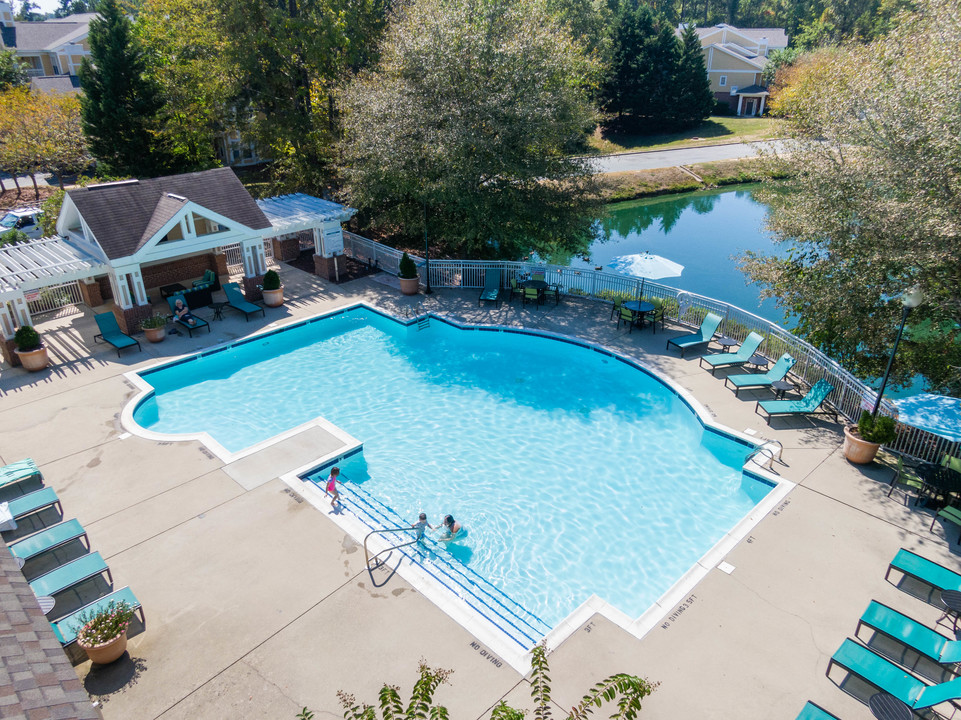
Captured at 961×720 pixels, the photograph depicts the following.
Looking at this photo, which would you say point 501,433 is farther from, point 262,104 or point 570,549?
point 262,104

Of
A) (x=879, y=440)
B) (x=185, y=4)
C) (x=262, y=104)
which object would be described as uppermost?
(x=185, y=4)

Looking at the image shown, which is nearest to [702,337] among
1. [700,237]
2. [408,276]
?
[408,276]

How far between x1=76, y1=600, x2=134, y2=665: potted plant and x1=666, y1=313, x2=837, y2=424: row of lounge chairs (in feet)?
44.7

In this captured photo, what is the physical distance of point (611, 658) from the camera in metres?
9.48

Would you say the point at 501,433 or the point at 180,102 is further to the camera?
the point at 180,102

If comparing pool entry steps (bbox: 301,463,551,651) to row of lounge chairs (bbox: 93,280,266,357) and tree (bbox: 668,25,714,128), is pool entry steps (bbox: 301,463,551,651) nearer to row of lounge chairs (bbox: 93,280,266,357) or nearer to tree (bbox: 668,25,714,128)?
row of lounge chairs (bbox: 93,280,266,357)

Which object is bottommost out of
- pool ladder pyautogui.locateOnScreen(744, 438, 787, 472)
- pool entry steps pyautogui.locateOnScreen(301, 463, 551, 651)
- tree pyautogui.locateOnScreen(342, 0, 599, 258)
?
pool entry steps pyautogui.locateOnScreen(301, 463, 551, 651)

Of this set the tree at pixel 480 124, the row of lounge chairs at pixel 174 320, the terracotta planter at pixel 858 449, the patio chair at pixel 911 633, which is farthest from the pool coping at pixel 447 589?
the tree at pixel 480 124

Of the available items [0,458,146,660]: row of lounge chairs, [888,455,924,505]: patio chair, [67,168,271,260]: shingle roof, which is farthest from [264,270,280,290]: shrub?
[888,455,924,505]: patio chair

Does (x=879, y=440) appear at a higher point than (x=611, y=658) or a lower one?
higher

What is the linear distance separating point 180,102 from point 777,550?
106 ft

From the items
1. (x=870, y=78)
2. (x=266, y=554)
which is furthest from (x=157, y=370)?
(x=870, y=78)

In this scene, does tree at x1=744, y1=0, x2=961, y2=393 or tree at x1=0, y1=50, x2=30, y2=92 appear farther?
tree at x1=0, y1=50, x2=30, y2=92

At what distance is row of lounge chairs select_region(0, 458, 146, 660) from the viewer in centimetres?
967
